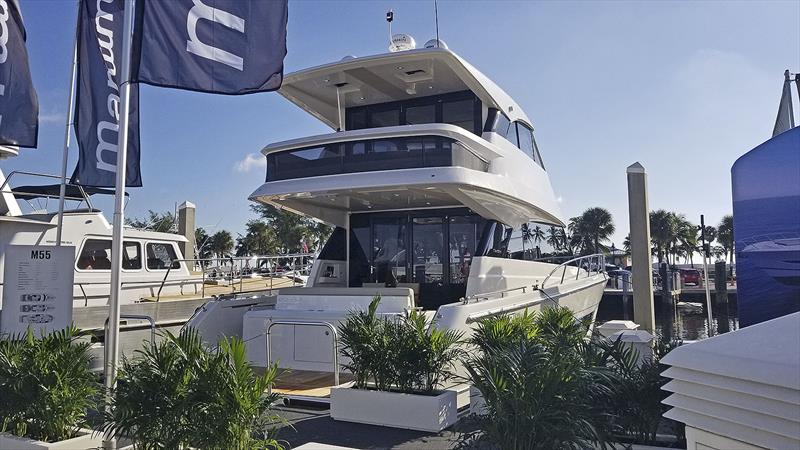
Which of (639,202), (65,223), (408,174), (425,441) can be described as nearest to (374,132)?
(408,174)

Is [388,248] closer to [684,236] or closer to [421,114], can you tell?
[421,114]

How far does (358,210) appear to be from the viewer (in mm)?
Result: 12500

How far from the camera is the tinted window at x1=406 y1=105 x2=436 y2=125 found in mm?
12305

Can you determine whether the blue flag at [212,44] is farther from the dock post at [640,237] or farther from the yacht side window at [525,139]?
the dock post at [640,237]

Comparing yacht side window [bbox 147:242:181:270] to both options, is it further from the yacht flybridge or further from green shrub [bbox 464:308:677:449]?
green shrub [bbox 464:308:677:449]

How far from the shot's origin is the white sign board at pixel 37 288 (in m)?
6.04

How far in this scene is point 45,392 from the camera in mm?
4961

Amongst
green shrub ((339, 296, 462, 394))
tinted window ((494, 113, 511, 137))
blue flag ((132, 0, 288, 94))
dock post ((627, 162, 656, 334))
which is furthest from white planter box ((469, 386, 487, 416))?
dock post ((627, 162, 656, 334))

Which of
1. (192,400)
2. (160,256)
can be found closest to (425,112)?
(160,256)

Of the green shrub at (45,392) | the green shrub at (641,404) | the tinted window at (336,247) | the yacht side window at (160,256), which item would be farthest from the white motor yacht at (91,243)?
the green shrub at (641,404)

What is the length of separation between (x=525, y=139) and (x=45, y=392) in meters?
11.0

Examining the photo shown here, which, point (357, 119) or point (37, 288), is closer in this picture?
point (37, 288)

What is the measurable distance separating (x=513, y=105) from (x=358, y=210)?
3.96 meters

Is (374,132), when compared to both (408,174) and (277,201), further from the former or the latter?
(277,201)
